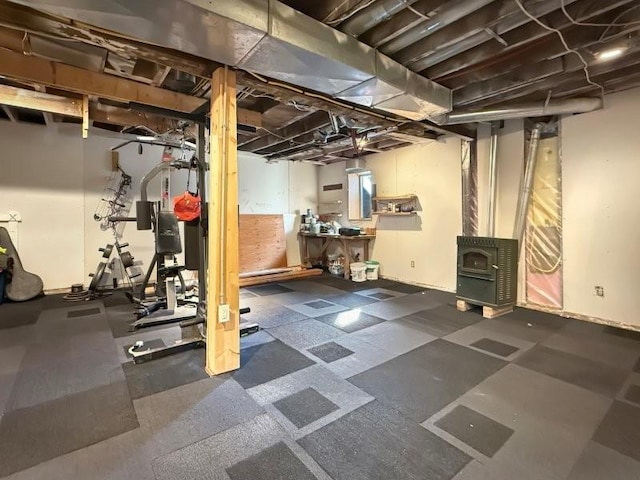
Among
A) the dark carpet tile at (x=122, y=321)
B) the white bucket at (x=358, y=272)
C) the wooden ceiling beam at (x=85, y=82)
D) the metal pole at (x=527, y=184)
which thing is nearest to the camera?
the wooden ceiling beam at (x=85, y=82)

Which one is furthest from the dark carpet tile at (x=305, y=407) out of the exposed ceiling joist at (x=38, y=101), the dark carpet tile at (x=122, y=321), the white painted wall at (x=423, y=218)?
the exposed ceiling joist at (x=38, y=101)

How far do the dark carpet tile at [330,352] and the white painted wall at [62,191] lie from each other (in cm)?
420

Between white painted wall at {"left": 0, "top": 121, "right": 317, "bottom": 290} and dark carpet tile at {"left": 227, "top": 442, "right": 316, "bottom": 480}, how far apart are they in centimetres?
501

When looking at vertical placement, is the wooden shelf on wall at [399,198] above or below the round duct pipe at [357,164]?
below

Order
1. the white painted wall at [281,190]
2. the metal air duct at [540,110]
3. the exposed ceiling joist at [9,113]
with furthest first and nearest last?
the white painted wall at [281,190] → the exposed ceiling joist at [9,113] → the metal air duct at [540,110]

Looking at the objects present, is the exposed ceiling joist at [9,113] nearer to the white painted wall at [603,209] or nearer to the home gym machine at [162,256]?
the home gym machine at [162,256]

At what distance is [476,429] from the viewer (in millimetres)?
1866

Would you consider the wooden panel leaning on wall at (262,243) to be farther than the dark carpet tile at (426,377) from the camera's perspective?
Yes

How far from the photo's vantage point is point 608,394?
7.29 feet

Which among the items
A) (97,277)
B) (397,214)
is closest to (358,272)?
(397,214)

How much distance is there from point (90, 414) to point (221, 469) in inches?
42.1

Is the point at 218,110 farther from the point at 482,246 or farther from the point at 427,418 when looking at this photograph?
the point at 482,246

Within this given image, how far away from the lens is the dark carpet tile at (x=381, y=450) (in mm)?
1549

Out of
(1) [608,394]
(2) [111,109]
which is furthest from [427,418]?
(2) [111,109]
